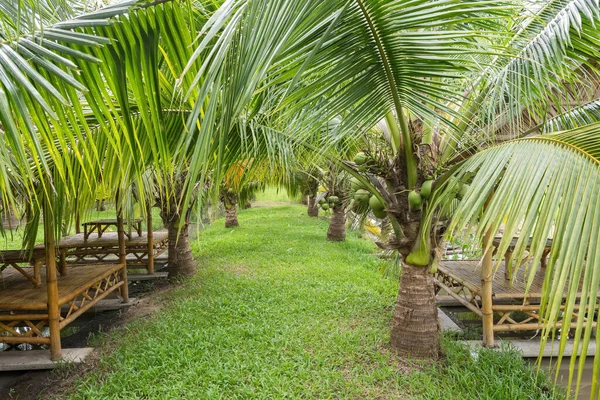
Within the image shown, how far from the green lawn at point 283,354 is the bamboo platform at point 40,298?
0.57 m

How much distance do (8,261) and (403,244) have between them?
389 centimetres

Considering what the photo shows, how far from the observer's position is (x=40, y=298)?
3.84m

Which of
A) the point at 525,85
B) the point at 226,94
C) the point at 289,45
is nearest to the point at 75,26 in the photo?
the point at 226,94

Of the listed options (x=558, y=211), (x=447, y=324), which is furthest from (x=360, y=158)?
(x=447, y=324)

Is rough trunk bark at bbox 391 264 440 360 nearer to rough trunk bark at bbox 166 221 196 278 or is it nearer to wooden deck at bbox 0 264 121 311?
wooden deck at bbox 0 264 121 311

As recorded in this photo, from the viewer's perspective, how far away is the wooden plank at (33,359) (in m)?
3.68

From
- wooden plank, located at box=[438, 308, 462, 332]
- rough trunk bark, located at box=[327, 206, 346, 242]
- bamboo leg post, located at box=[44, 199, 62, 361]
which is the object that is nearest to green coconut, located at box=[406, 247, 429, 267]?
wooden plank, located at box=[438, 308, 462, 332]

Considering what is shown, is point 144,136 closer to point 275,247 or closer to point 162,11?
point 162,11

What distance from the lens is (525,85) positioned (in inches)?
89.3

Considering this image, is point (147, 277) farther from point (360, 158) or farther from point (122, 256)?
point (360, 158)

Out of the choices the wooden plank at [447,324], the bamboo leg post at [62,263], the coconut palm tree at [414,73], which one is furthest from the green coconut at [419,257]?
the bamboo leg post at [62,263]

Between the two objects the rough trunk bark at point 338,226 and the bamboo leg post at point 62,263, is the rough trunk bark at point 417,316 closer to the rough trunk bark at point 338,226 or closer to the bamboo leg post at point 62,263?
the bamboo leg post at point 62,263

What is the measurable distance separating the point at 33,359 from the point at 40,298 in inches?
22.8

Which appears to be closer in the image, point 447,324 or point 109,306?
point 447,324
